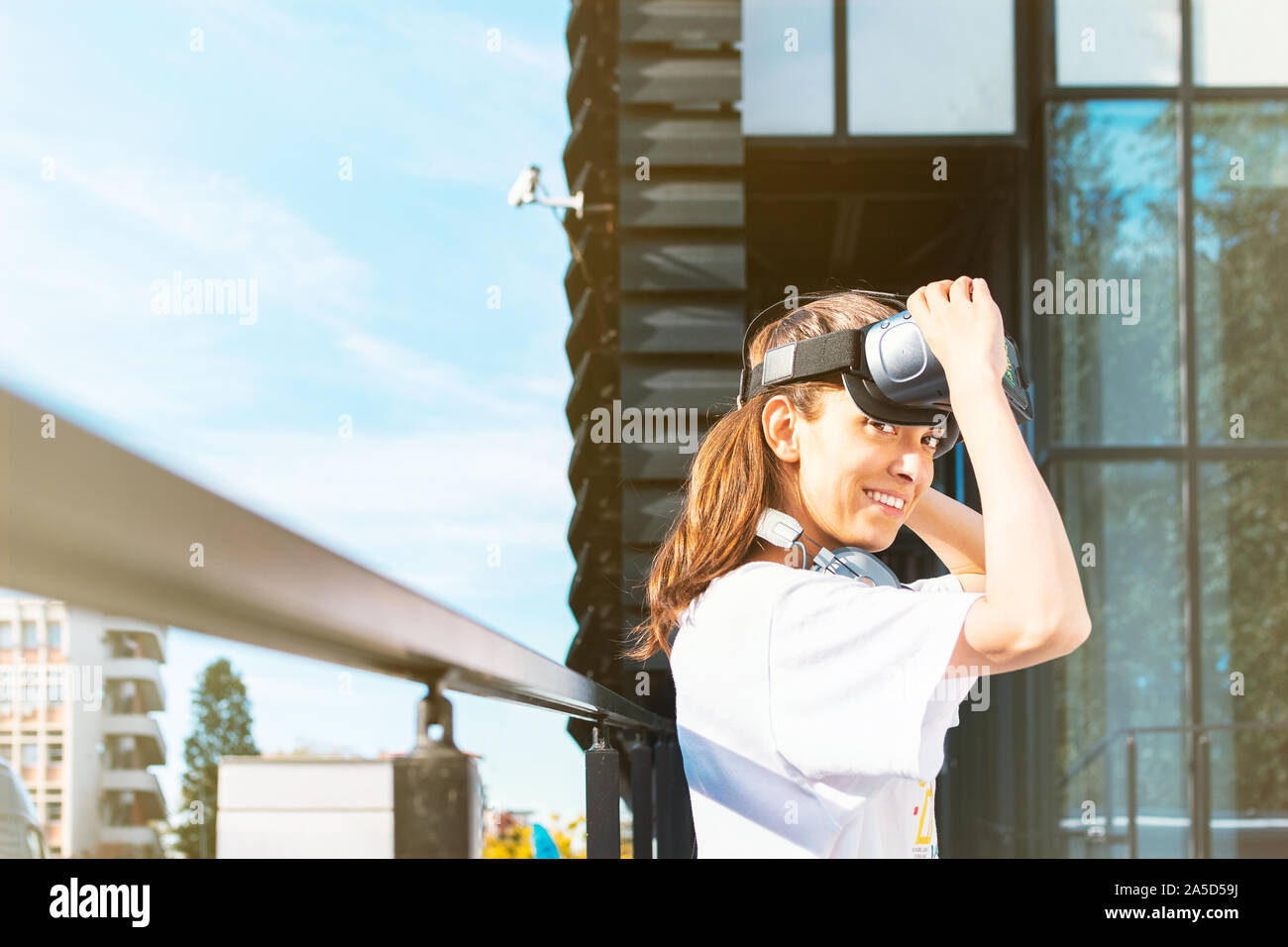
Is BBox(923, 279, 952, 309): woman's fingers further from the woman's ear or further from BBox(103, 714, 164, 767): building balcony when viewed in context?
BBox(103, 714, 164, 767): building balcony

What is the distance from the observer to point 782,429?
52.5 inches

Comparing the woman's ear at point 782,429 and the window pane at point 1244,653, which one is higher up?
the woman's ear at point 782,429

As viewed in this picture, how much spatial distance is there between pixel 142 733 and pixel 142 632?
0.57 ft

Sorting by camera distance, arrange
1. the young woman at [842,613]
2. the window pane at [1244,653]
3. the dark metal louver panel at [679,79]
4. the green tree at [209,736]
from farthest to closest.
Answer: the window pane at [1244,653]
the dark metal louver panel at [679,79]
the young woman at [842,613]
the green tree at [209,736]

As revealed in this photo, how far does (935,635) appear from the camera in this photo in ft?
3.52

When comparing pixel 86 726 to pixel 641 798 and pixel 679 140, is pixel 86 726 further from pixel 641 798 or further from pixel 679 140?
pixel 679 140

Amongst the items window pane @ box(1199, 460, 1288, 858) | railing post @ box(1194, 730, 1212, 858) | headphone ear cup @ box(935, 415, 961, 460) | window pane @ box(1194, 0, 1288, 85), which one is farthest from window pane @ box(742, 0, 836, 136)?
headphone ear cup @ box(935, 415, 961, 460)

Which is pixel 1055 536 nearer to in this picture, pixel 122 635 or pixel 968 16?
pixel 122 635

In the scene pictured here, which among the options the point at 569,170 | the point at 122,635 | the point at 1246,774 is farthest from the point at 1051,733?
the point at 122,635

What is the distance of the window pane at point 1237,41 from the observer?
4359 mm

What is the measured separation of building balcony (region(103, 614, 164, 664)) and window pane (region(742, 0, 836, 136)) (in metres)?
3.49

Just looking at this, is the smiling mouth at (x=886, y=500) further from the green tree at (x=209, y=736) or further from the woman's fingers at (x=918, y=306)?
the green tree at (x=209, y=736)

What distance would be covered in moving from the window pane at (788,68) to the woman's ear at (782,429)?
2.68 meters

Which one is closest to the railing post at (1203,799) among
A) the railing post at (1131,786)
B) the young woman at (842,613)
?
the railing post at (1131,786)
